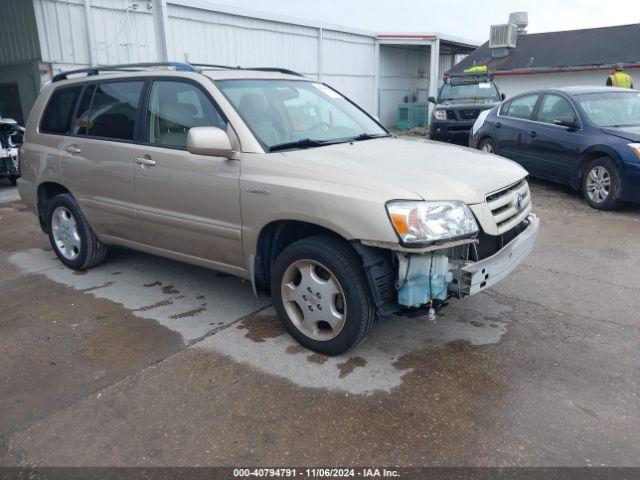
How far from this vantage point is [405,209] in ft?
10.1

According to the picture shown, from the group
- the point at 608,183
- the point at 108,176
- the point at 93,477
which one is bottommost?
the point at 93,477

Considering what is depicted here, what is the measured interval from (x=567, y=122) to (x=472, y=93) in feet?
23.2

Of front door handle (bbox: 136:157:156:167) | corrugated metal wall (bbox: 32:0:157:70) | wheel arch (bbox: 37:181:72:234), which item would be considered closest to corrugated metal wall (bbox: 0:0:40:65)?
corrugated metal wall (bbox: 32:0:157:70)

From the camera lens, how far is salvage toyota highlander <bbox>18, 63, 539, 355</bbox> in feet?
10.5

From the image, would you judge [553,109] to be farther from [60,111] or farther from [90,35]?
[90,35]

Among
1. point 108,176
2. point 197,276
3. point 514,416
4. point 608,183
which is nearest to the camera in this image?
point 514,416

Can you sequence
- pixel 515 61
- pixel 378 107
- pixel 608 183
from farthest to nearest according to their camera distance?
pixel 515 61, pixel 378 107, pixel 608 183

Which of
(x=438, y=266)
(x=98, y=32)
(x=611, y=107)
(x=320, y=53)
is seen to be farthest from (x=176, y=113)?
(x=320, y=53)

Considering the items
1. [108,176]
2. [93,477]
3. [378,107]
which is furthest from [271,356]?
[378,107]

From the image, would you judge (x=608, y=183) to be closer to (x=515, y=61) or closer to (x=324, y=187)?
(x=324, y=187)

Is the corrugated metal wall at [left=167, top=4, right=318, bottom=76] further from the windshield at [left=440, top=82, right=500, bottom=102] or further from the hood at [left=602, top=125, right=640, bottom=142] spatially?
the hood at [left=602, top=125, right=640, bottom=142]

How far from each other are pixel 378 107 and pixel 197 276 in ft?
59.9

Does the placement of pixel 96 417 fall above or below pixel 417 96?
below

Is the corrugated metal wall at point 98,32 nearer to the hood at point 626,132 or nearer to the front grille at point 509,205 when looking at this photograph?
the hood at point 626,132
